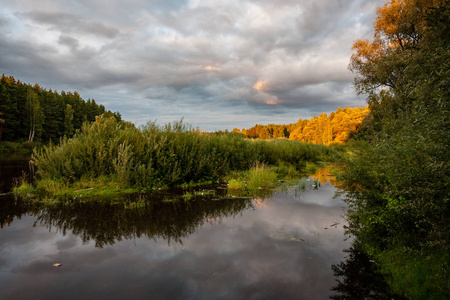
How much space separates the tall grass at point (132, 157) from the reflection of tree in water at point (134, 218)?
2532 millimetres

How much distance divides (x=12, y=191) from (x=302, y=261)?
12.3 metres

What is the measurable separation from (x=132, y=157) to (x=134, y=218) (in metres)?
4.50

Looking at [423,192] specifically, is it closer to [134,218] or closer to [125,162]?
[134,218]

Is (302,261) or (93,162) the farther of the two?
(93,162)

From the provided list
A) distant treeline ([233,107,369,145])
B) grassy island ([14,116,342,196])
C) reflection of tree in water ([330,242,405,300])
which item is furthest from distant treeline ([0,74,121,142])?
reflection of tree in water ([330,242,405,300])

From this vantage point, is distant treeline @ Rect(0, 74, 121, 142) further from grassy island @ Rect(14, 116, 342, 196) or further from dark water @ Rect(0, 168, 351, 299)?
dark water @ Rect(0, 168, 351, 299)

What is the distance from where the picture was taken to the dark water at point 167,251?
412cm

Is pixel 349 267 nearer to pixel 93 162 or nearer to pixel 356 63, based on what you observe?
pixel 93 162

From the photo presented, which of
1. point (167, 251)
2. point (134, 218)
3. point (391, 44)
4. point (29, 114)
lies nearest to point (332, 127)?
point (391, 44)

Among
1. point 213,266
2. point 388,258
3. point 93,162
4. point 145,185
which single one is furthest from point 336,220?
point 93,162

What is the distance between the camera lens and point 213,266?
16.1ft

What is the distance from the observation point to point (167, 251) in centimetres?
553

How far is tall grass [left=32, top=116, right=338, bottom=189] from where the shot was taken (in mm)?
11252

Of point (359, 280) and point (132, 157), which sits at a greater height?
point (132, 157)
